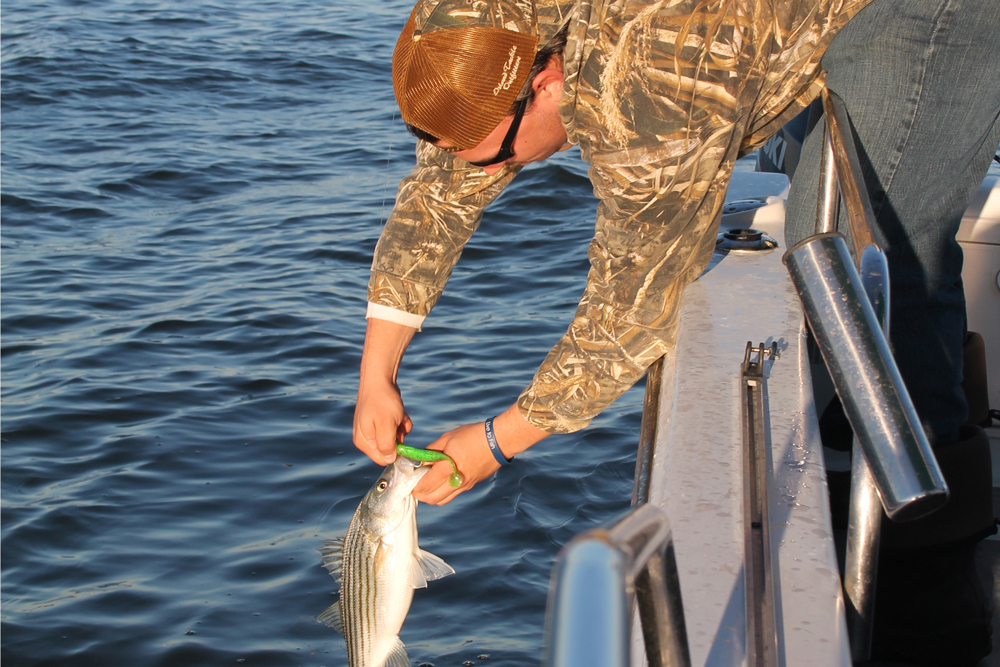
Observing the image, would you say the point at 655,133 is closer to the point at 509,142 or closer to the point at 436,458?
the point at 509,142

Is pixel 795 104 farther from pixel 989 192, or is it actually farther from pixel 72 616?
pixel 72 616

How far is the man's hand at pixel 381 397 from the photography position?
2682 millimetres

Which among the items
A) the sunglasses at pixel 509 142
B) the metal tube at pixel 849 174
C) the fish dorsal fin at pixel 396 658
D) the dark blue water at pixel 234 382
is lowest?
the dark blue water at pixel 234 382

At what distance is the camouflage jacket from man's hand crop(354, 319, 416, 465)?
49cm

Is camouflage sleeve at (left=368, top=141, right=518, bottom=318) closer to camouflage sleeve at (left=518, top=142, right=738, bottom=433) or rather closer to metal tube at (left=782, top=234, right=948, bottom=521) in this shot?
camouflage sleeve at (left=518, top=142, right=738, bottom=433)

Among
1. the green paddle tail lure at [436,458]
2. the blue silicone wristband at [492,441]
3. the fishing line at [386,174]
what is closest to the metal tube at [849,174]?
the blue silicone wristband at [492,441]

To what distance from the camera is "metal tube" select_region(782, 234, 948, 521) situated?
92cm

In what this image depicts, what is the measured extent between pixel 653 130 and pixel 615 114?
86 mm

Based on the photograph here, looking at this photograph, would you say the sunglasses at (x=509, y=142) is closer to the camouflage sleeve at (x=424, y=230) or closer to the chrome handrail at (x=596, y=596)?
the camouflage sleeve at (x=424, y=230)

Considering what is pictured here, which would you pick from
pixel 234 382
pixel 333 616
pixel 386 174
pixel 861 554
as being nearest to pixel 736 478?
pixel 861 554

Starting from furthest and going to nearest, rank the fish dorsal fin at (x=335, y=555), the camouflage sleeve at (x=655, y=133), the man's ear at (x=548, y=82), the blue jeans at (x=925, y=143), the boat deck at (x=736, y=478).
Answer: the fish dorsal fin at (x=335, y=555), the man's ear at (x=548, y=82), the blue jeans at (x=925, y=143), the camouflage sleeve at (x=655, y=133), the boat deck at (x=736, y=478)

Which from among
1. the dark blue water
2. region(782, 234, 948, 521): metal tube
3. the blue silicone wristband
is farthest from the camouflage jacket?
the dark blue water

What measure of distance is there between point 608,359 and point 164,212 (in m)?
7.06

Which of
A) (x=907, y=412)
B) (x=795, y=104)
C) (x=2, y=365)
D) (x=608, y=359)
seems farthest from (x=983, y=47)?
(x=2, y=365)
